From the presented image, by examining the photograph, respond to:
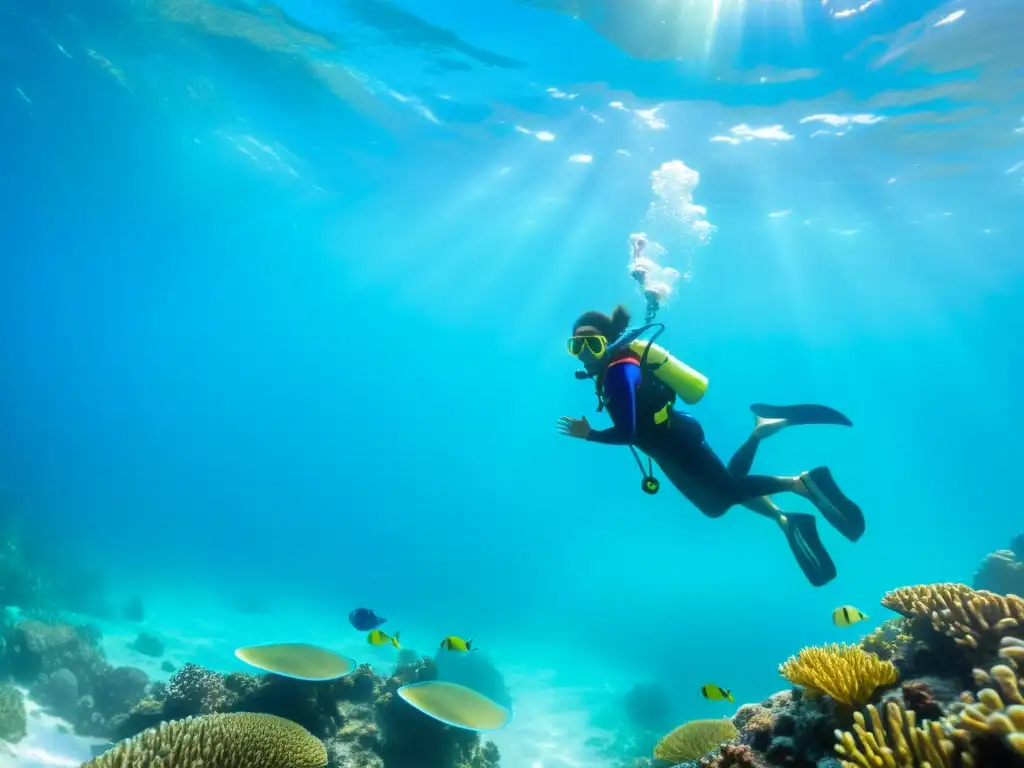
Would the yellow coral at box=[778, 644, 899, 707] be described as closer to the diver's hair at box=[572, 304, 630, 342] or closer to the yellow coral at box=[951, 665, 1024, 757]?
the yellow coral at box=[951, 665, 1024, 757]

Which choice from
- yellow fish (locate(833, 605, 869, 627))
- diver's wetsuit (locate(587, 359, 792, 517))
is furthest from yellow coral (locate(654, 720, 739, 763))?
diver's wetsuit (locate(587, 359, 792, 517))

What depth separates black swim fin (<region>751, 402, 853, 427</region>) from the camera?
7.69m

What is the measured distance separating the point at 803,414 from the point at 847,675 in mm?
4888

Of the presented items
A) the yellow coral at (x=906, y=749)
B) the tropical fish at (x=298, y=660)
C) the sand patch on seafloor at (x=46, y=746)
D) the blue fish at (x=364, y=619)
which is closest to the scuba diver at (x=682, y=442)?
the yellow coral at (x=906, y=749)

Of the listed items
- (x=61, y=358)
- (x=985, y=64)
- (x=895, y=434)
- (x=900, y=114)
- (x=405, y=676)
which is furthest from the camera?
(x=61, y=358)

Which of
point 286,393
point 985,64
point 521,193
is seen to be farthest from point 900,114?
point 286,393

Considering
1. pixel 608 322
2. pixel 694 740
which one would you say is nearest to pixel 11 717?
pixel 694 740

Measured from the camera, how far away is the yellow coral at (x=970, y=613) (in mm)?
3795

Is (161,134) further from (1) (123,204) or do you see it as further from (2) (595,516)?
(2) (595,516)

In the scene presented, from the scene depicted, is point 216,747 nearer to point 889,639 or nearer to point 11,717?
point 889,639

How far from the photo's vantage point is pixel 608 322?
6.88 m

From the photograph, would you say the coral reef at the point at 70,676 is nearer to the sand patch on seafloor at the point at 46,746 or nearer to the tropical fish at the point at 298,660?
the sand patch on seafloor at the point at 46,746

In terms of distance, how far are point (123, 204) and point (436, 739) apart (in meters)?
45.3

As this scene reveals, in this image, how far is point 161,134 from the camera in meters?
29.4
